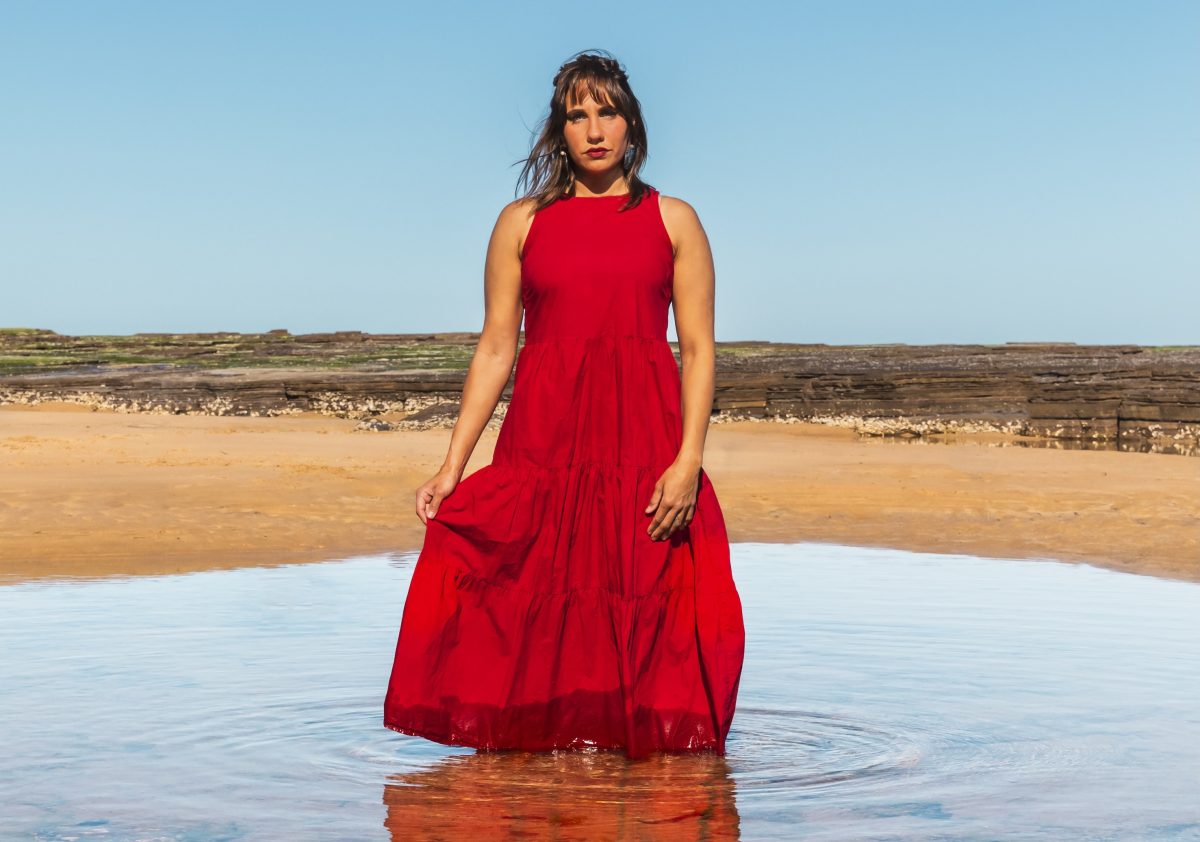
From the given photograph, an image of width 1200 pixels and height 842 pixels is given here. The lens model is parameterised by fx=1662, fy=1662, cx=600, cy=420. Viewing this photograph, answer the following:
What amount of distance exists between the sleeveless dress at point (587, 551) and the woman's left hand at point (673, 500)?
75 mm

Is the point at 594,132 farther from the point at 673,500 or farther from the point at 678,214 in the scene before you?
the point at 673,500

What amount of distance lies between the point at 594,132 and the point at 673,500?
1002 mm

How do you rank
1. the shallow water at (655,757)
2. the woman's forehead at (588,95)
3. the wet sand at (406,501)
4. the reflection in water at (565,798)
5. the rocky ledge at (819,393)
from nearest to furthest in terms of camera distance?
the reflection in water at (565,798)
the shallow water at (655,757)
the woman's forehead at (588,95)
the wet sand at (406,501)
the rocky ledge at (819,393)

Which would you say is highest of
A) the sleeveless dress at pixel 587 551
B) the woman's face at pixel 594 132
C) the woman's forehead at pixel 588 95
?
the woman's forehead at pixel 588 95

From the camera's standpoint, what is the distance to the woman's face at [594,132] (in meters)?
4.42

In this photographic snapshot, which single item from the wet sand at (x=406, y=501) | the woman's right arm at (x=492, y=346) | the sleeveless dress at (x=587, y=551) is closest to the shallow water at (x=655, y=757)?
the sleeveless dress at (x=587, y=551)

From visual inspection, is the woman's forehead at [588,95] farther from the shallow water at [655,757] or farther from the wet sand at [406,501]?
the wet sand at [406,501]

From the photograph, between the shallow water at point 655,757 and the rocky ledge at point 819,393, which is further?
the rocky ledge at point 819,393

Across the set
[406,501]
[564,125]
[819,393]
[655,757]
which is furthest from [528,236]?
[819,393]

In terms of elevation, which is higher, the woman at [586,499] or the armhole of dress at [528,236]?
the armhole of dress at [528,236]

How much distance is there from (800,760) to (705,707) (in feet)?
1.33

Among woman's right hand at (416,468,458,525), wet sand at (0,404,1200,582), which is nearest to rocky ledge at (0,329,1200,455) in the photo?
wet sand at (0,404,1200,582)

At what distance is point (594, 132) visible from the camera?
4.41 m

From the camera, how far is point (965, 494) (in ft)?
45.5
